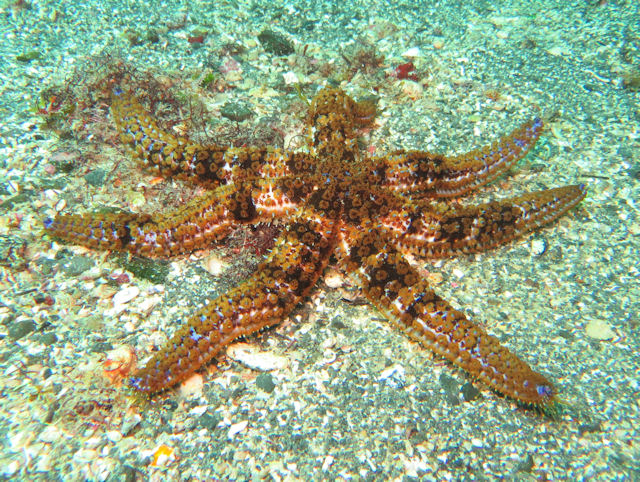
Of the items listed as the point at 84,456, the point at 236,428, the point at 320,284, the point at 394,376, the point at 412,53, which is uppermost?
the point at 412,53

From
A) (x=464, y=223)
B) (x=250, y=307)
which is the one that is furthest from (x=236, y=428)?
(x=464, y=223)

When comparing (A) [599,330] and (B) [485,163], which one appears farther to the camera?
(B) [485,163]

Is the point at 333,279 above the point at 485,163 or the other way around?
the other way around

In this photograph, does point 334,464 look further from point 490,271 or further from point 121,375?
point 490,271

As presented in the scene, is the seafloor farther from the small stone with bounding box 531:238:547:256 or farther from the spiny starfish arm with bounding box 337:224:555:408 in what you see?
the spiny starfish arm with bounding box 337:224:555:408

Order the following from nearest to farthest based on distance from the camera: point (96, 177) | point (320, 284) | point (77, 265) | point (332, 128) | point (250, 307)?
point (250, 307), point (77, 265), point (320, 284), point (332, 128), point (96, 177)

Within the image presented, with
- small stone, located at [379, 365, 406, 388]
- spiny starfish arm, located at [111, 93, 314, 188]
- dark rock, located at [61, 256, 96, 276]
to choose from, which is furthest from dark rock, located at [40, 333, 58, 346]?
small stone, located at [379, 365, 406, 388]

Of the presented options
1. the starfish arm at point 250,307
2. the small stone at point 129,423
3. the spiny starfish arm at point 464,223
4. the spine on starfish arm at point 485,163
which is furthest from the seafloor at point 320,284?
the spine on starfish arm at point 485,163

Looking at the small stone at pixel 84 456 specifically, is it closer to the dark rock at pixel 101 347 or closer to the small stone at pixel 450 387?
the dark rock at pixel 101 347

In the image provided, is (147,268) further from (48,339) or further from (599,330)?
(599,330)
